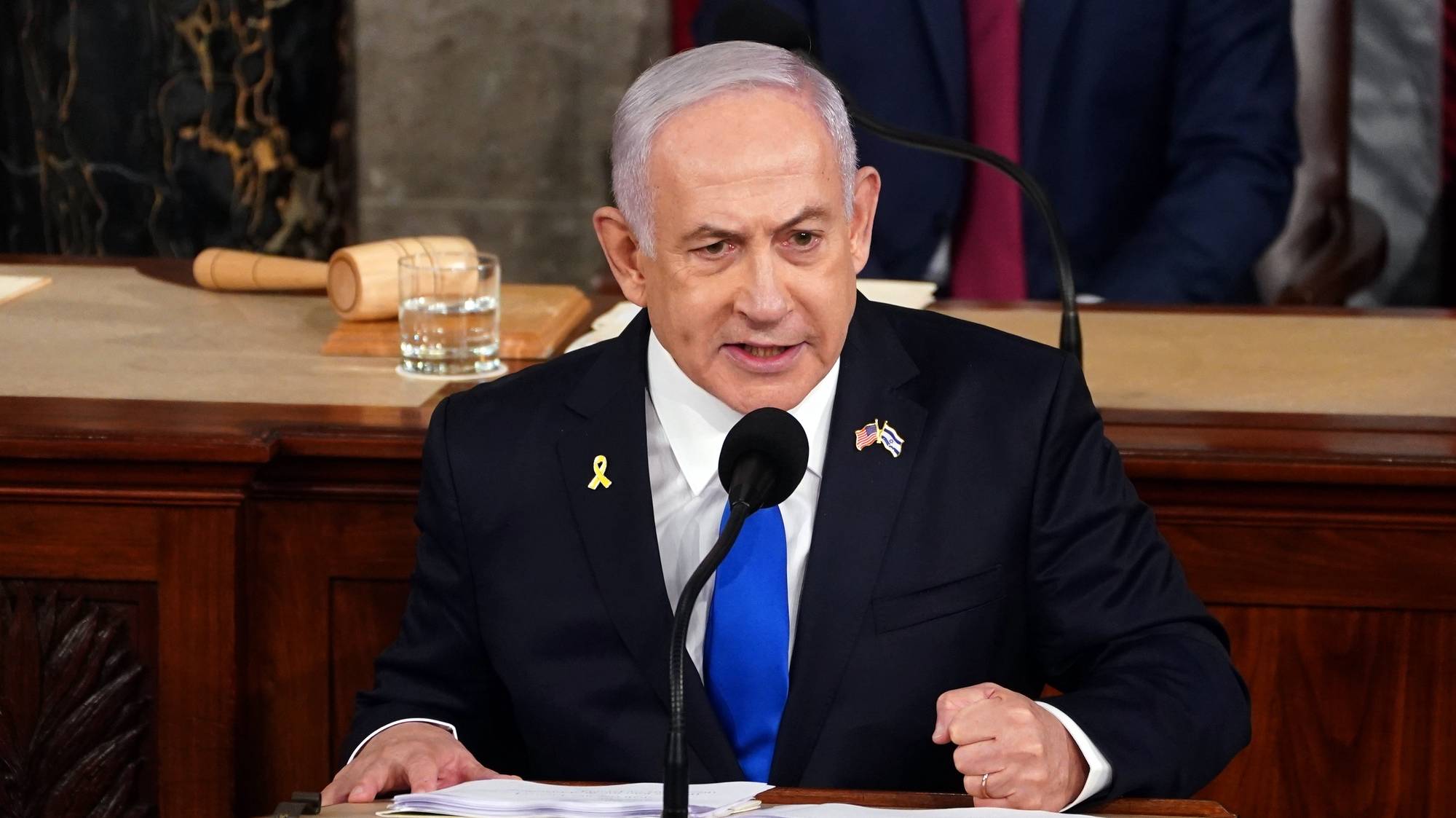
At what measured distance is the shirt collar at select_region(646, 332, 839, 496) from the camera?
5.59 feet

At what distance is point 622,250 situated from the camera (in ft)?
5.49

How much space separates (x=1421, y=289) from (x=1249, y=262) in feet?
3.74

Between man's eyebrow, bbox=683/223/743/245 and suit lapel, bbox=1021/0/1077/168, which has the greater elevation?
suit lapel, bbox=1021/0/1077/168

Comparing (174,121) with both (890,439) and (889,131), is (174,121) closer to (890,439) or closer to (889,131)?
(889,131)

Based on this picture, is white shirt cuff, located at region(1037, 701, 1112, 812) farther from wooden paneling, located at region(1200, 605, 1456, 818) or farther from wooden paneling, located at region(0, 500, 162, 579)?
wooden paneling, located at region(0, 500, 162, 579)

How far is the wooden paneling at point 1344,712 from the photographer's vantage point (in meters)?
1.95

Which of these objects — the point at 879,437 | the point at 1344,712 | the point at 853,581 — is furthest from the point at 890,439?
the point at 1344,712

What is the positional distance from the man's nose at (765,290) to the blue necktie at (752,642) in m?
0.19

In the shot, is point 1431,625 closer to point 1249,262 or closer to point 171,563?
point 171,563

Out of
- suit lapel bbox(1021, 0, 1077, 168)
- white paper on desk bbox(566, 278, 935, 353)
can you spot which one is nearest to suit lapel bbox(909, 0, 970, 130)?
suit lapel bbox(1021, 0, 1077, 168)

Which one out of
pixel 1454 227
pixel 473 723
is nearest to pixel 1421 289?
pixel 1454 227

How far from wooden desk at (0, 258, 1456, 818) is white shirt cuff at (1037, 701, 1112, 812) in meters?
0.55

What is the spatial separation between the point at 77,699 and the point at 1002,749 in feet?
3.50

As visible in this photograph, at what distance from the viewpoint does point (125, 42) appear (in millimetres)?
3951
